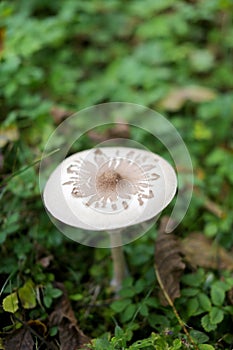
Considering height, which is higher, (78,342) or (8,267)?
(8,267)

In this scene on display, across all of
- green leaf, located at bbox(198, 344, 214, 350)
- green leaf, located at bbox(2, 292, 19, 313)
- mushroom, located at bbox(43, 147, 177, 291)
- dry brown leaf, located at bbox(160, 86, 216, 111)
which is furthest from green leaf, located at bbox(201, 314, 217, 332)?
dry brown leaf, located at bbox(160, 86, 216, 111)

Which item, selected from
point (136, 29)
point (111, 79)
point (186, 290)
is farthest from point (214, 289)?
point (136, 29)

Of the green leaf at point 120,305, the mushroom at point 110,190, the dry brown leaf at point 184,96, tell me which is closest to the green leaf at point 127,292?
the green leaf at point 120,305

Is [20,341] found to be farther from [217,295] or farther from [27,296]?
[217,295]

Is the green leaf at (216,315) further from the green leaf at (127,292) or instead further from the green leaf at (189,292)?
the green leaf at (127,292)

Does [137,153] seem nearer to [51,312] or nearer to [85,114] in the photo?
[51,312]
